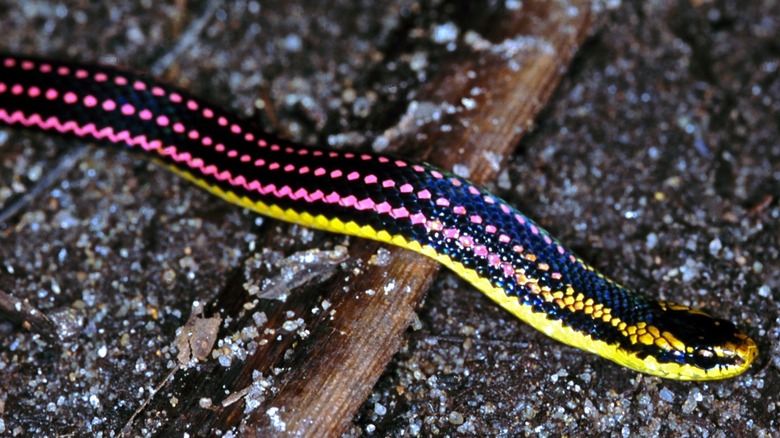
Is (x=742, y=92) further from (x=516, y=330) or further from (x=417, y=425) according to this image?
(x=417, y=425)

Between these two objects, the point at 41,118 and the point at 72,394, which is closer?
the point at 72,394

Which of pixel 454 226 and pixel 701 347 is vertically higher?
pixel 454 226

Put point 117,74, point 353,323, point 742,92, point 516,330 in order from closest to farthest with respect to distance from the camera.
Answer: point 353,323, point 516,330, point 117,74, point 742,92

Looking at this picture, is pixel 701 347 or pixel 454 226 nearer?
pixel 701 347

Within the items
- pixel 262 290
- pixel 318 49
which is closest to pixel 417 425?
pixel 262 290

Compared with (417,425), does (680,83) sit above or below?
above

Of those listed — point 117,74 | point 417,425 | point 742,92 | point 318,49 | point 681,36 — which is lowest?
point 417,425

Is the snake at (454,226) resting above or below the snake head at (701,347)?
above

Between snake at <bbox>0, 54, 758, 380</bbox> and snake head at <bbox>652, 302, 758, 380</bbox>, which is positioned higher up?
snake at <bbox>0, 54, 758, 380</bbox>
